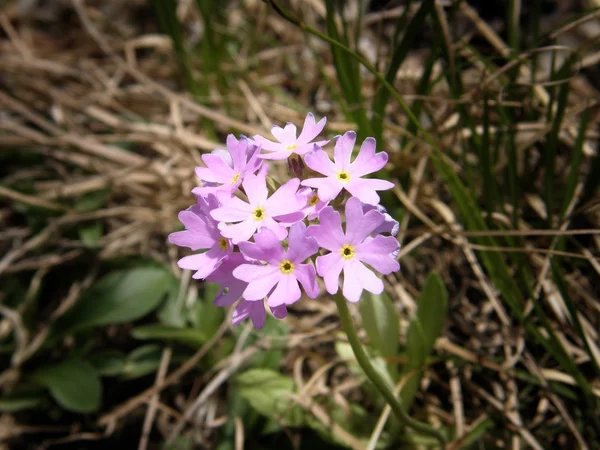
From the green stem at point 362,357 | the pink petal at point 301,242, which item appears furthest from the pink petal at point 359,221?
the green stem at point 362,357

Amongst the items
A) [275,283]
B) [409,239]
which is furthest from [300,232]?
[409,239]

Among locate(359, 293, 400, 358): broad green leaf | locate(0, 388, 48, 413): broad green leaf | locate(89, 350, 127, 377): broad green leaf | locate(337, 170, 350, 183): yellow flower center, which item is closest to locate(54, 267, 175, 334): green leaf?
locate(89, 350, 127, 377): broad green leaf

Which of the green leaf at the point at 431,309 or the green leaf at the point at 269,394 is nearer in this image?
the green leaf at the point at 431,309

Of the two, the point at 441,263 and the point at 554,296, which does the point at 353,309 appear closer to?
the point at 441,263

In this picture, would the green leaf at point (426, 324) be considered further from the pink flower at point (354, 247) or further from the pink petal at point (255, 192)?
the pink petal at point (255, 192)

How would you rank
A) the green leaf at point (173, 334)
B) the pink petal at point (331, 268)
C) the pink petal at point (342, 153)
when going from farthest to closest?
1. the green leaf at point (173, 334)
2. the pink petal at point (342, 153)
3. the pink petal at point (331, 268)

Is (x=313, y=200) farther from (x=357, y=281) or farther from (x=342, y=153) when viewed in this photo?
(x=357, y=281)
